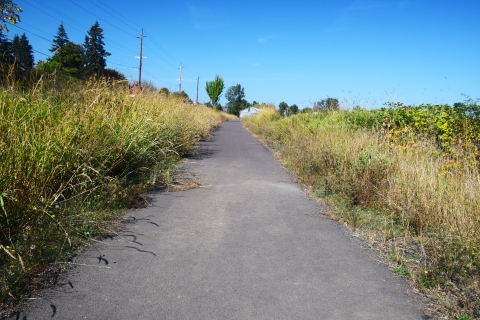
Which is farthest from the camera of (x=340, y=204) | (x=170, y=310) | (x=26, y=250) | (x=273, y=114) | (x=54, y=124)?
(x=273, y=114)

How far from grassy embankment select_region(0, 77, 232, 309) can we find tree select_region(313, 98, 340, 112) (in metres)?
7.72

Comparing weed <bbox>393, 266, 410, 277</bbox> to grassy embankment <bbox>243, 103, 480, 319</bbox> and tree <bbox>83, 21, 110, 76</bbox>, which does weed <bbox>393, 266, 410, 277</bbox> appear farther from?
tree <bbox>83, 21, 110, 76</bbox>

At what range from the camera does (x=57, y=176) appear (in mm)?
4746

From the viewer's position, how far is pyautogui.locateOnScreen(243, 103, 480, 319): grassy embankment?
3.67m

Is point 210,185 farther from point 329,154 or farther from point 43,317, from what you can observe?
point 43,317

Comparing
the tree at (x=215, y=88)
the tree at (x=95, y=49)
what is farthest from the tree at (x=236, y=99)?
the tree at (x=95, y=49)

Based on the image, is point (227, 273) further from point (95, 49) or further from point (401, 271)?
point (95, 49)

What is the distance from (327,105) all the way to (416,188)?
357 inches

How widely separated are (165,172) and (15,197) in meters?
3.82

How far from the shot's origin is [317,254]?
4.23 meters

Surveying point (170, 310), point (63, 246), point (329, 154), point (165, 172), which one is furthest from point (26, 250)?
point (329, 154)

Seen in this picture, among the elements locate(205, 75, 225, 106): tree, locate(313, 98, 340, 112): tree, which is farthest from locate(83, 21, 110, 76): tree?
locate(313, 98, 340, 112): tree

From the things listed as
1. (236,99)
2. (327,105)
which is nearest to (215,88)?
(236,99)

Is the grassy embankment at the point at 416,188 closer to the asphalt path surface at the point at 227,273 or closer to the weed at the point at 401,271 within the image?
the weed at the point at 401,271
